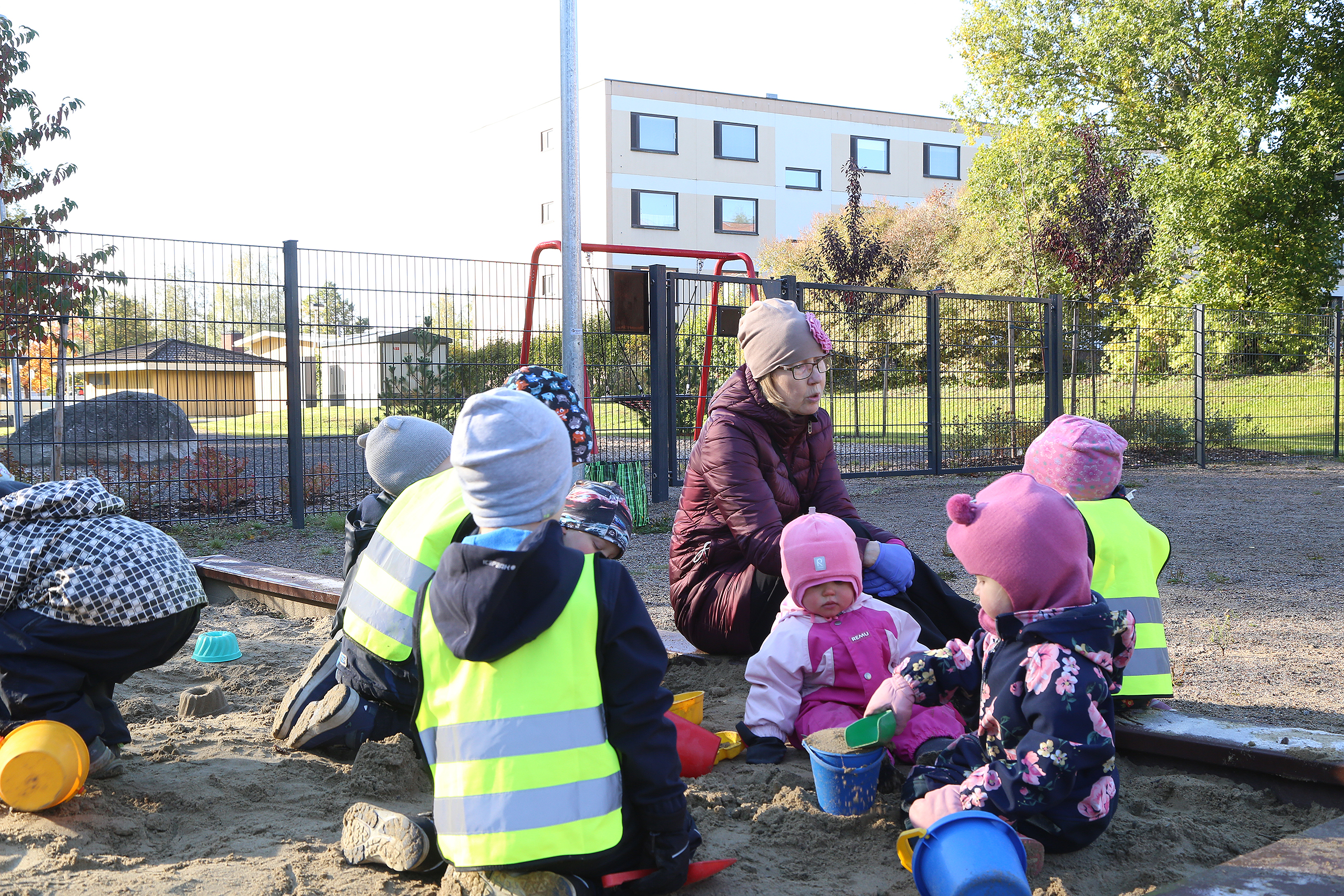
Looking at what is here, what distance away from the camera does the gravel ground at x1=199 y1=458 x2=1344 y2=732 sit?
3805 millimetres

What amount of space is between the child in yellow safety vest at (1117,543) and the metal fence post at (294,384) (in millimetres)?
7204

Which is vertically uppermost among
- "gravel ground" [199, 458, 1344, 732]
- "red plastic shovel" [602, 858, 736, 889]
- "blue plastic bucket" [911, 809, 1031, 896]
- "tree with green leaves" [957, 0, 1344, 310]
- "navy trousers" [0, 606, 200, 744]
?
"tree with green leaves" [957, 0, 1344, 310]

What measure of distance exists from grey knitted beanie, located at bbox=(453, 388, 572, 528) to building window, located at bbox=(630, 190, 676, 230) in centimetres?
3910

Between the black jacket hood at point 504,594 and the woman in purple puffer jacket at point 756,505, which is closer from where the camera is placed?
the black jacket hood at point 504,594

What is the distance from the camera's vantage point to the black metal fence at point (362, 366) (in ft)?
27.7

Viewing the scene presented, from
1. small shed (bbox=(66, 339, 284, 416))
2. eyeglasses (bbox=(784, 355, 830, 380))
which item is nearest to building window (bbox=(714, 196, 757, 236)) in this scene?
small shed (bbox=(66, 339, 284, 416))

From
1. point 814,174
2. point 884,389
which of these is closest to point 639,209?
point 814,174

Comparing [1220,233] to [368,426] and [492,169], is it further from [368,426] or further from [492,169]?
[492,169]

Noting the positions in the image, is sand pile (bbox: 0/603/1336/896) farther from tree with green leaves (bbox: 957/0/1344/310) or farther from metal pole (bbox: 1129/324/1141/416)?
tree with green leaves (bbox: 957/0/1344/310)

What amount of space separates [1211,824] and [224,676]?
3.60 m

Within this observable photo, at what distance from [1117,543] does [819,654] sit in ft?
3.21

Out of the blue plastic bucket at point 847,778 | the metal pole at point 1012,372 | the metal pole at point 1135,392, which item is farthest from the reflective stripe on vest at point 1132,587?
the metal pole at point 1135,392

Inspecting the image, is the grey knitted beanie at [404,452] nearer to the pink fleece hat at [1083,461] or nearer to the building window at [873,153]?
the pink fleece hat at [1083,461]

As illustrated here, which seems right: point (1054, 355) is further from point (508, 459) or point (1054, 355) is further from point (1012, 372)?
point (508, 459)
